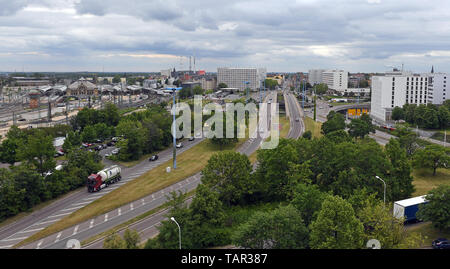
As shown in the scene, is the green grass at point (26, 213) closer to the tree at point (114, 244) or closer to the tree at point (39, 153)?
the tree at point (39, 153)

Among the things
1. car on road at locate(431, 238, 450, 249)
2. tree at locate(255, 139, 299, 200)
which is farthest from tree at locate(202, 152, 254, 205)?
car on road at locate(431, 238, 450, 249)

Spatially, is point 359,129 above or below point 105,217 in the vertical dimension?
above

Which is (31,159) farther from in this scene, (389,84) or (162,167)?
(389,84)

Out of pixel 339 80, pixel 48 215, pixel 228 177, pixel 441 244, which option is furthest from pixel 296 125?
pixel 339 80

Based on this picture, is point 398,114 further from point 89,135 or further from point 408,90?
point 89,135

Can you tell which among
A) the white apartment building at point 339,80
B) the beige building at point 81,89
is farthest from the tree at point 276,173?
the white apartment building at point 339,80

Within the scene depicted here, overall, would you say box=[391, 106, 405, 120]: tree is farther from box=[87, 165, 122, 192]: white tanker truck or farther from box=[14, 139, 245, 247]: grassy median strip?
box=[87, 165, 122, 192]: white tanker truck
